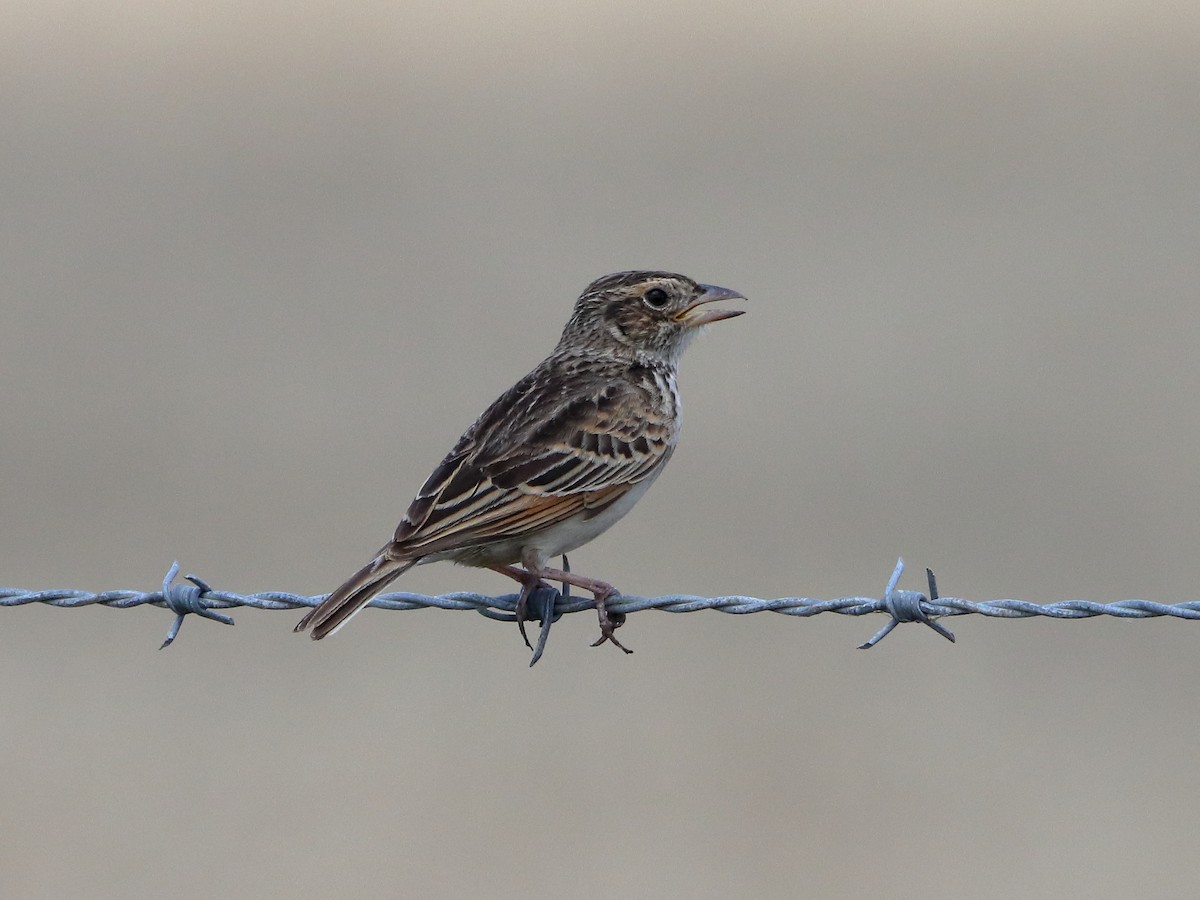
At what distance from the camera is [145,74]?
30.9 meters

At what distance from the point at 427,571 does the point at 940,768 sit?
16.1 feet

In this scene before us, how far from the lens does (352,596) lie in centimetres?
705

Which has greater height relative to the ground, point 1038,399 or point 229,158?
point 229,158

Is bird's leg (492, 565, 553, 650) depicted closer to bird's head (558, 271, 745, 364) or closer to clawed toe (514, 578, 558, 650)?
clawed toe (514, 578, 558, 650)

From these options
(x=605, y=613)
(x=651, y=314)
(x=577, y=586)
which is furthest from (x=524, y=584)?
(x=651, y=314)

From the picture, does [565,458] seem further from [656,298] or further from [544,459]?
[656,298]

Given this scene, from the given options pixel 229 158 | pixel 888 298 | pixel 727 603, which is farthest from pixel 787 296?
pixel 727 603

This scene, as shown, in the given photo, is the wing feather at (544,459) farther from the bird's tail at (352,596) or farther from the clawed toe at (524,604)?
the clawed toe at (524,604)

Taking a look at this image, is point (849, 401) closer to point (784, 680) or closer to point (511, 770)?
point (784, 680)

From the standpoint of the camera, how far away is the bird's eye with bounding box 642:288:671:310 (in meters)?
9.19

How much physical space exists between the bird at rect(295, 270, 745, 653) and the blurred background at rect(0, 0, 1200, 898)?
3732mm

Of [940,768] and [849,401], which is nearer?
[940,768]

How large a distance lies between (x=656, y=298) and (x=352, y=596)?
2.84m

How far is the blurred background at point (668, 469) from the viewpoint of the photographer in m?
11.8
